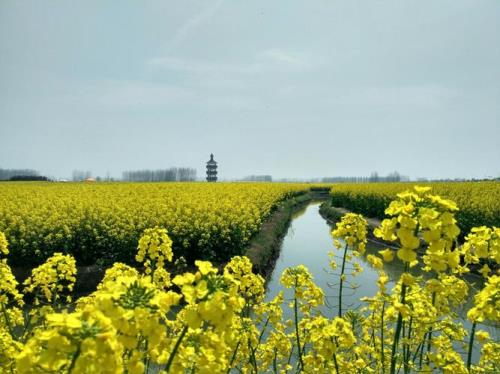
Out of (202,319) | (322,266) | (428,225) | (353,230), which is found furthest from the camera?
(322,266)

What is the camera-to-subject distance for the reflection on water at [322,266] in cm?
1003

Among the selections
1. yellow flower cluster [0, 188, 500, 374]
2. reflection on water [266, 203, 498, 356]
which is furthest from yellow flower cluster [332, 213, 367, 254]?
reflection on water [266, 203, 498, 356]

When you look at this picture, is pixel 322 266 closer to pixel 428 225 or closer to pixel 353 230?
pixel 353 230

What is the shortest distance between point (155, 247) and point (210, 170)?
11811 centimetres

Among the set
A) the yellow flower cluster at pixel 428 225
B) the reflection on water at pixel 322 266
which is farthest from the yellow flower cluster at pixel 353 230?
the reflection on water at pixel 322 266

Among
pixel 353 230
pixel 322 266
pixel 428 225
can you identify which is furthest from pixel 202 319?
pixel 322 266

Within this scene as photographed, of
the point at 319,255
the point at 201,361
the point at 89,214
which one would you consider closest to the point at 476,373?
the point at 201,361

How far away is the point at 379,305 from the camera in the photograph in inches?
160

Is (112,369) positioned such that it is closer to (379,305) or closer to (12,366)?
(12,366)

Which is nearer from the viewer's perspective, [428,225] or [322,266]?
[428,225]

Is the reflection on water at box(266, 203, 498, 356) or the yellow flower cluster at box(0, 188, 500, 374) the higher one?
the yellow flower cluster at box(0, 188, 500, 374)

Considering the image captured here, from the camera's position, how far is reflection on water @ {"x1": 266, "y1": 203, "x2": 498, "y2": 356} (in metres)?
10.0

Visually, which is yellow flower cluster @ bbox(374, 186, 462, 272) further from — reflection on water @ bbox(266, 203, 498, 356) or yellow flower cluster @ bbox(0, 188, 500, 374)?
reflection on water @ bbox(266, 203, 498, 356)

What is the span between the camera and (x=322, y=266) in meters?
14.3
